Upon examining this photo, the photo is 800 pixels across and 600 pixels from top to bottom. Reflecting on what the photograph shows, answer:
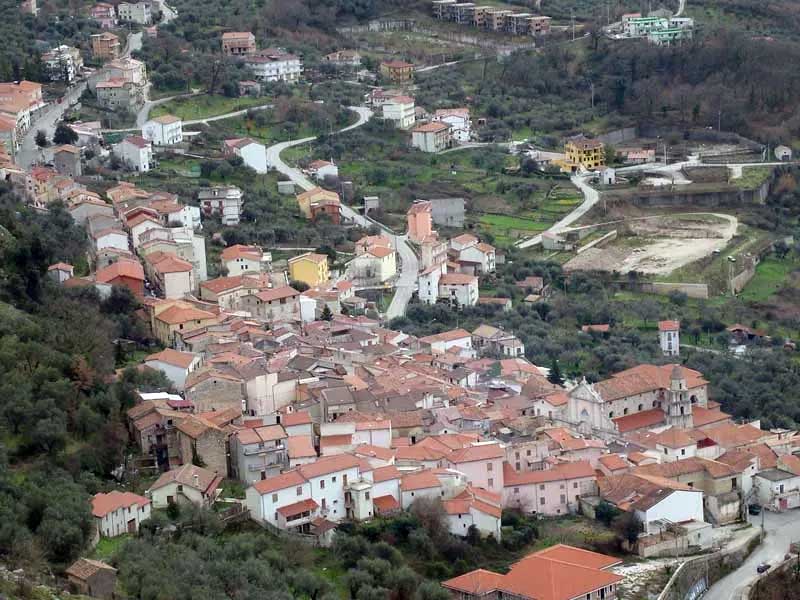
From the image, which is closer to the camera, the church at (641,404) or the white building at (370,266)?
the church at (641,404)

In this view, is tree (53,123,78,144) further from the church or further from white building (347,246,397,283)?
the church

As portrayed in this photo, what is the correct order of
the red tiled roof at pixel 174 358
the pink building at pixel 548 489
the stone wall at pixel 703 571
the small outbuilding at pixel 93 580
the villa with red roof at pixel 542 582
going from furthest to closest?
the red tiled roof at pixel 174 358 < the pink building at pixel 548 489 < the stone wall at pixel 703 571 < the villa with red roof at pixel 542 582 < the small outbuilding at pixel 93 580

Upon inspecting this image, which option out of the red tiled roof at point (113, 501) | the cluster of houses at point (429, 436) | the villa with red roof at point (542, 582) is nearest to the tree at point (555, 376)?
the cluster of houses at point (429, 436)

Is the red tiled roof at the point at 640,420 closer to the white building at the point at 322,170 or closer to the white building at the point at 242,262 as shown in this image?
the white building at the point at 242,262

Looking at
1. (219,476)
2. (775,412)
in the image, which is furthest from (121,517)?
(775,412)

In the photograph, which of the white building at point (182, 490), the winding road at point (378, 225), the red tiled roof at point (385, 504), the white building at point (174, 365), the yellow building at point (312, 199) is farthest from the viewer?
the yellow building at point (312, 199)
